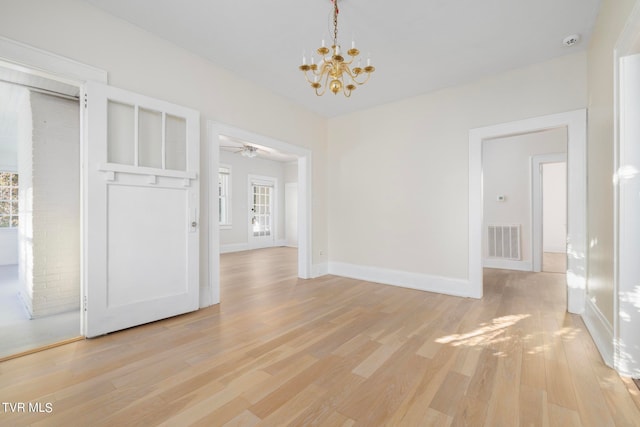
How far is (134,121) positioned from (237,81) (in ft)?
4.72

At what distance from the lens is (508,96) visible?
3.33m

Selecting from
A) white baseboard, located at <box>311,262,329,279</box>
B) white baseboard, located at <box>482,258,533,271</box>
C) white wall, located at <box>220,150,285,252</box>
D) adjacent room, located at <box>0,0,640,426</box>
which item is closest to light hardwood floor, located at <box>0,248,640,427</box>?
adjacent room, located at <box>0,0,640,426</box>

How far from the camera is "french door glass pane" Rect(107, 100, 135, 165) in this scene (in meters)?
2.44

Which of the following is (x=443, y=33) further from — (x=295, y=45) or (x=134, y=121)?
(x=134, y=121)

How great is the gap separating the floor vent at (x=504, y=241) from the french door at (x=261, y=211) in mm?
6130

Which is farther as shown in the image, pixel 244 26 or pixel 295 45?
pixel 295 45

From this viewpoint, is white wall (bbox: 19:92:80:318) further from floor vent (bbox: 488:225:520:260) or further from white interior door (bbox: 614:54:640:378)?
floor vent (bbox: 488:225:520:260)

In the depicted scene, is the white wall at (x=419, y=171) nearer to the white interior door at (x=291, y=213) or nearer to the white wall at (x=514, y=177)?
the white wall at (x=514, y=177)

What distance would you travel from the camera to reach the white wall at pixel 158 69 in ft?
6.93

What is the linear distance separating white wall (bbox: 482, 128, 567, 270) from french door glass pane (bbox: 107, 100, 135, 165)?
6072 mm

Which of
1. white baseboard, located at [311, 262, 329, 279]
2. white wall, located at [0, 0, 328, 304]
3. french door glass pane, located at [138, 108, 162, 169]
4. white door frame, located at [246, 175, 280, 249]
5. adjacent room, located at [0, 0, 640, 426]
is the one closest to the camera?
adjacent room, located at [0, 0, 640, 426]

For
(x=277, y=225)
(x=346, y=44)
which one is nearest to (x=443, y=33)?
(x=346, y=44)

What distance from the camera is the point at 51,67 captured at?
2.14m

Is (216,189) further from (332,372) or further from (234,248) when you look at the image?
(234,248)
